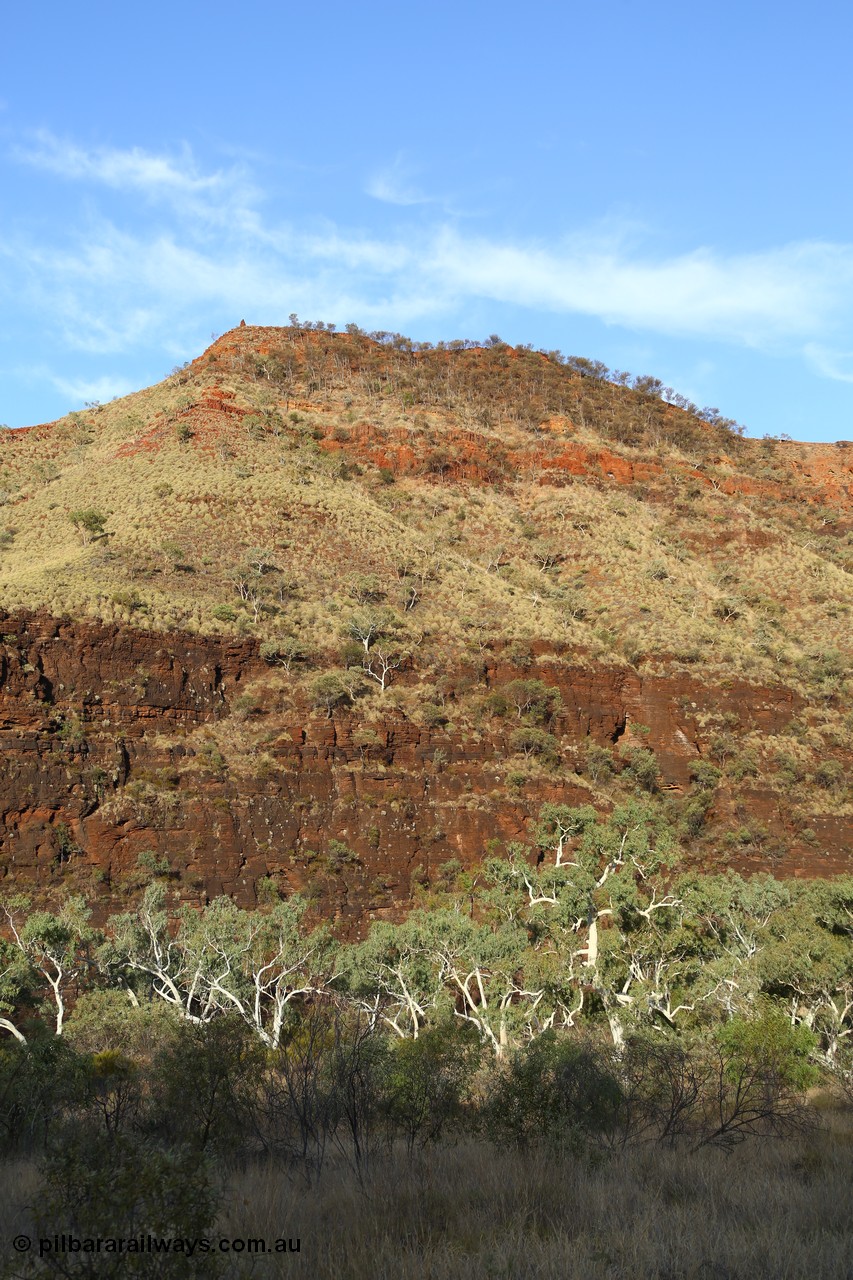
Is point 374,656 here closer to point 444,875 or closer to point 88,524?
point 444,875

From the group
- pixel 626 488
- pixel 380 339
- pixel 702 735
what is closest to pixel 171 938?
pixel 702 735

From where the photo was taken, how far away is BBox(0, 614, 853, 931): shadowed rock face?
27.0 m

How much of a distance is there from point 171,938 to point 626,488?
52698 mm

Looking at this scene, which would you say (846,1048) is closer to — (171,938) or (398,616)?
(171,938)

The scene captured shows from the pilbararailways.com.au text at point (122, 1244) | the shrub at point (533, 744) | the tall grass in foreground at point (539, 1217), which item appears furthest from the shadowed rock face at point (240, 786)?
the pilbararailways.com.au text at point (122, 1244)

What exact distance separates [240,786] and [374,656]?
9409 millimetres

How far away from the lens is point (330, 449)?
64.5m

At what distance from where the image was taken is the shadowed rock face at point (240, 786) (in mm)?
26969

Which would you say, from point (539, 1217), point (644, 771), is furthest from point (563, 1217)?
point (644, 771)

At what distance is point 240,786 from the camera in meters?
29.6

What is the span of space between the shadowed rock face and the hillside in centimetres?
10

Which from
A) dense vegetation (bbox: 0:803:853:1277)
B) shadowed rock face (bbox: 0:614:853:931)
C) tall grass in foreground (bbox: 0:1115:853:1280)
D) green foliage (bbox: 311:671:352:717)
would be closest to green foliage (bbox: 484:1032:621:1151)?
dense vegetation (bbox: 0:803:853:1277)

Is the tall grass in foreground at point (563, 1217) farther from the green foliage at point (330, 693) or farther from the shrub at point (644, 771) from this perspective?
the shrub at point (644, 771)

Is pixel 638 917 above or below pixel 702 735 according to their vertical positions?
below
